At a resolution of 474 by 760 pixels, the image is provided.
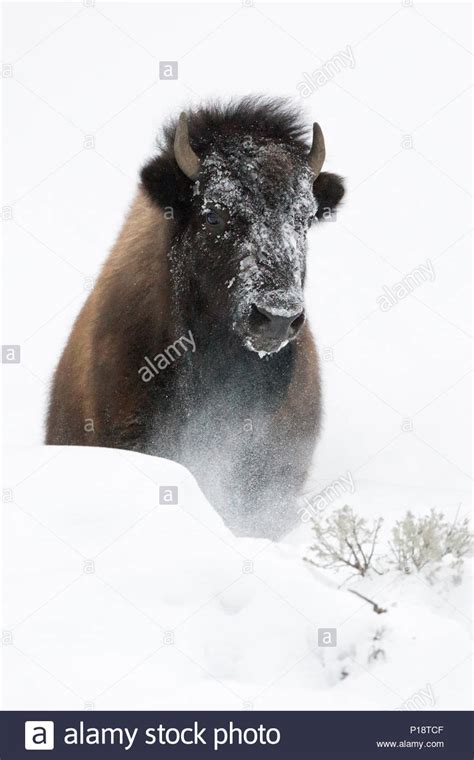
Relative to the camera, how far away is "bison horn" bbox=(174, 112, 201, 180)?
19.4 feet

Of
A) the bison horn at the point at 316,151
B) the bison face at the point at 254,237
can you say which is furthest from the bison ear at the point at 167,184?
the bison horn at the point at 316,151

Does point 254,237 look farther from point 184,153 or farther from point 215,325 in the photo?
point 184,153

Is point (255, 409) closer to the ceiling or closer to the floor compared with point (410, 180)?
closer to the floor

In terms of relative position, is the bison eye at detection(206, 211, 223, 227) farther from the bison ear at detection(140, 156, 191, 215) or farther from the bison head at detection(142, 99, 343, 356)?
the bison ear at detection(140, 156, 191, 215)

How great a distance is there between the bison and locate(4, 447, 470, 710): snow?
1943 millimetres

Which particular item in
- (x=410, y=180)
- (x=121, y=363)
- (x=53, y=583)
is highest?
Answer: (x=410, y=180)

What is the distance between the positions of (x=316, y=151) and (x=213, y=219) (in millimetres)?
908

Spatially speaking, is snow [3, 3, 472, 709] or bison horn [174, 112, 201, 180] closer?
snow [3, 3, 472, 709]

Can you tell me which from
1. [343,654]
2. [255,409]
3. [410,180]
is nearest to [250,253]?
[255,409]

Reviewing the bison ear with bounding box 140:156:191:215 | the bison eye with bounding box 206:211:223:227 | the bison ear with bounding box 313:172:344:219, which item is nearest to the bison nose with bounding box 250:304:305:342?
the bison eye with bounding box 206:211:223:227

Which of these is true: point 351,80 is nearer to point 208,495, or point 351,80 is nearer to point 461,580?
point 208,495

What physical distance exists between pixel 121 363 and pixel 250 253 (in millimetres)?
1197

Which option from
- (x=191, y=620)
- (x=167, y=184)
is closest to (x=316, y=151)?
(x=167, y=184)

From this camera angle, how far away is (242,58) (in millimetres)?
26875
